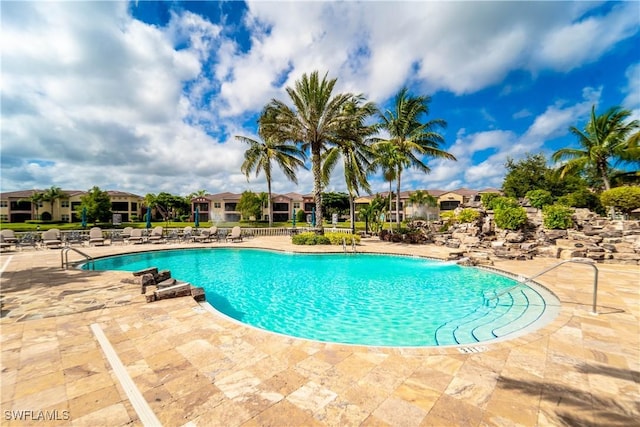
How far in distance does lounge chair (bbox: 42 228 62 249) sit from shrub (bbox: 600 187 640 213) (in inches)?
1329

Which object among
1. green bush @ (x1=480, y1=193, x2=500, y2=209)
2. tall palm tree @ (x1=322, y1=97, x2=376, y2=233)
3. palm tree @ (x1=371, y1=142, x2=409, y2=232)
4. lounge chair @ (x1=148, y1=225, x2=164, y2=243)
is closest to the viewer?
tall palm tree @ (x1=322, y1=97, x2=376, y2=233)

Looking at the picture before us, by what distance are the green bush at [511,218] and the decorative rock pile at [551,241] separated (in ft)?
1.30

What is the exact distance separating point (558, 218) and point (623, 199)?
11.2 ft

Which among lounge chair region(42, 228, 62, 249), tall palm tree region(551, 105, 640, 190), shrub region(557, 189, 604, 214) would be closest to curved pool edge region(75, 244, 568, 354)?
lounge chair region(42, 228, 62, 249)

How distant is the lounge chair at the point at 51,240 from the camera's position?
54.4 feet

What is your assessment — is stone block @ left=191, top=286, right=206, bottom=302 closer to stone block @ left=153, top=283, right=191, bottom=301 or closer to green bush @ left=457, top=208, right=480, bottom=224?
stone block @ left=153, top=283, right=191, bottom=301

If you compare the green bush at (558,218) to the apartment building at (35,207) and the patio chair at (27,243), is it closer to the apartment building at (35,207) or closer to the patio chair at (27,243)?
the patio chair at (27,243)

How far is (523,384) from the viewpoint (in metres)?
3.16

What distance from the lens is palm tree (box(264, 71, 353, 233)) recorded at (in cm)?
1714

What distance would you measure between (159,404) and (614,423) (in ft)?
15.3

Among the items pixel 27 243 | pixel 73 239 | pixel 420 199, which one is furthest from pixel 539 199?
pixel 27 243

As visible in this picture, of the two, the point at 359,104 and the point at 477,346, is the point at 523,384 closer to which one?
the point at 477,346

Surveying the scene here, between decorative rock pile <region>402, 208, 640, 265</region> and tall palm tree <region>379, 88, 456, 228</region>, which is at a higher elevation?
tall palm tree <region>379, 88, 456, 228</region>

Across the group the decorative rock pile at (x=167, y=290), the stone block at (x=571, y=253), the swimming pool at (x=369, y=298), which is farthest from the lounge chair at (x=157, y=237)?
the stone block at (x=571, y=253)
